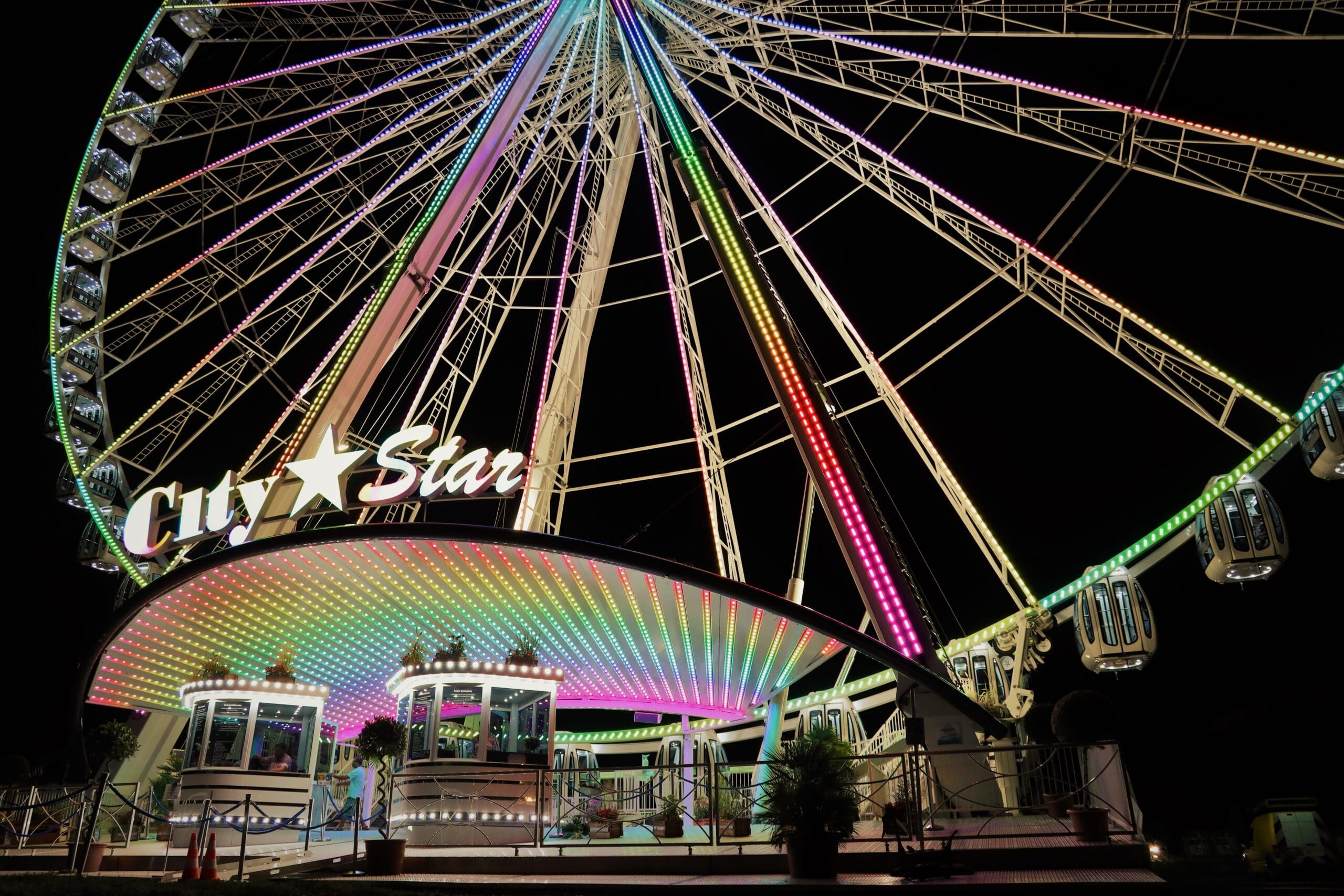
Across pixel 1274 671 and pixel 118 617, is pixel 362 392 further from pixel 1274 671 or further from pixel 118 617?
pixel 1274 671

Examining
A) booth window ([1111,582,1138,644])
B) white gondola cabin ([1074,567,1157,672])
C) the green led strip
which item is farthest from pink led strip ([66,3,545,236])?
booth window ([1111,582,1138,644])

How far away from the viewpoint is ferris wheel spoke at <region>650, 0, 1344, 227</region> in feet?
46.4

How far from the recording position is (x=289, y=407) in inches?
826

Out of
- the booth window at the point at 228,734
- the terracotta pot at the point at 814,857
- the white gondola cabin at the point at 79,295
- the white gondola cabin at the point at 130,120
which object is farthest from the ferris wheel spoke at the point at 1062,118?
the booth window at the point at 228,734

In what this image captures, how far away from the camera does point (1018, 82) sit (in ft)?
53.1

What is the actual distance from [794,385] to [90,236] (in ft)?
58.3

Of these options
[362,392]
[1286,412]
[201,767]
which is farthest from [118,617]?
[1286,412]

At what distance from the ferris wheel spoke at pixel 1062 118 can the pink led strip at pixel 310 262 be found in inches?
207

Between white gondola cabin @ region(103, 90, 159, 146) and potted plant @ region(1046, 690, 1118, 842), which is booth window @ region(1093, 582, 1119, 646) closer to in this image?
potted plant @ region(1046, 690, 1118, 842)

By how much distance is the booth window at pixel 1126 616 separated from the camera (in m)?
18.1

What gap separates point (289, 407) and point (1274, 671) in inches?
1375

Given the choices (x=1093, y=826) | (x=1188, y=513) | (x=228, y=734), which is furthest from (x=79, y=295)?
(x=1188, y=513)

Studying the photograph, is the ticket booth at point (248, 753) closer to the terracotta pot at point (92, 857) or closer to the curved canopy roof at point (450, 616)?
the curved canopy roof at point (450, 616)

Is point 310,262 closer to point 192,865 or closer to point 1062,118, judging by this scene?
point 192,865
